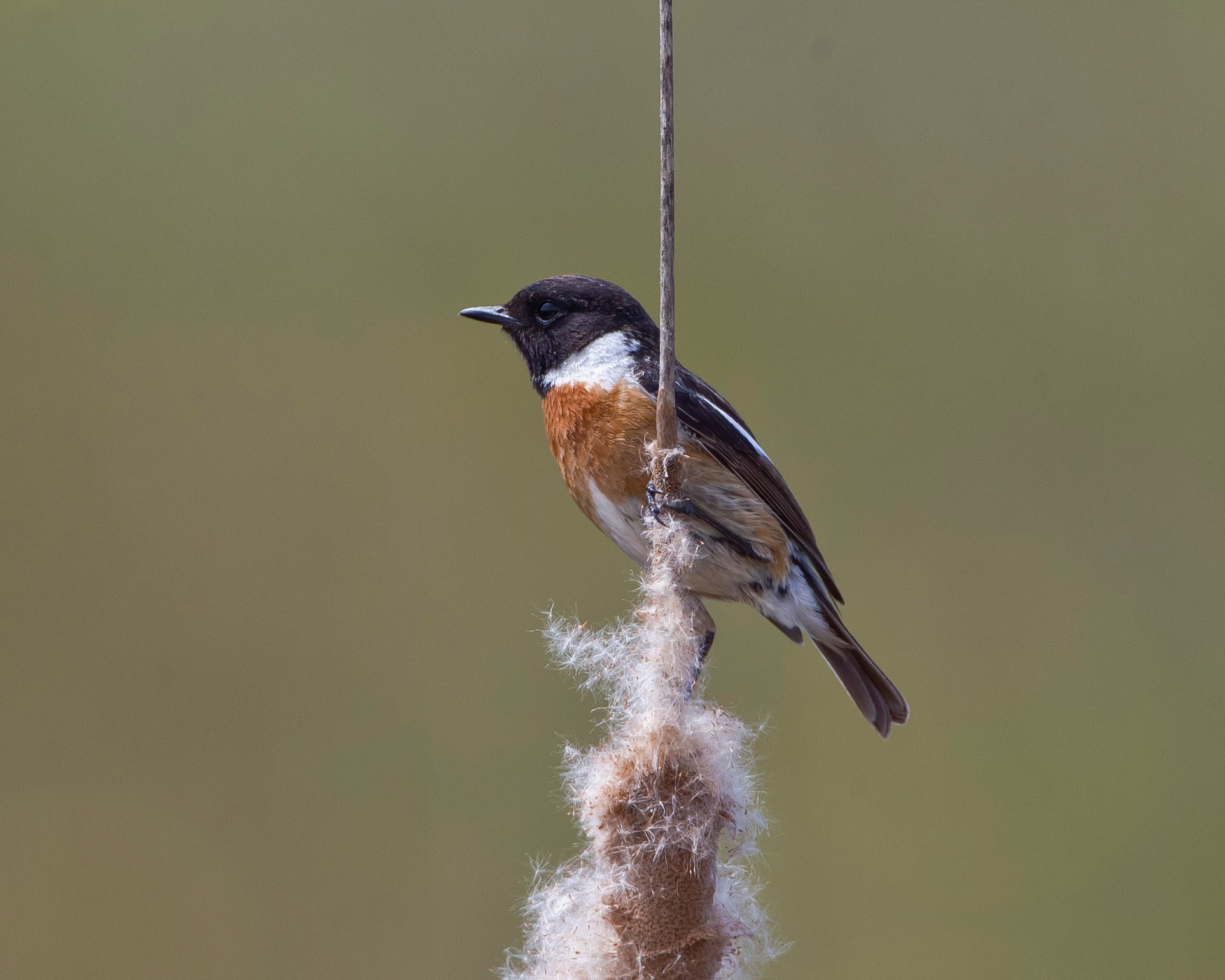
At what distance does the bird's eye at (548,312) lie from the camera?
192 centimetres

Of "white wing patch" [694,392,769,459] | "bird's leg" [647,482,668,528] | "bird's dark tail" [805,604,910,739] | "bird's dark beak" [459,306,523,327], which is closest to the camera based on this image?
"bird's leg" [647,482,668,528]

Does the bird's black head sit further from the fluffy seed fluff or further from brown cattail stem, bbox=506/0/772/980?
the fluffy seed fluff

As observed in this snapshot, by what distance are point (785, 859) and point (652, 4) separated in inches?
110

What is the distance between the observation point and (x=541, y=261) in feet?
10.0

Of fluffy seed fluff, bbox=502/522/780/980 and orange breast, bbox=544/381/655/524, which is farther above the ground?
orange breast, bbox=544/381/655/524

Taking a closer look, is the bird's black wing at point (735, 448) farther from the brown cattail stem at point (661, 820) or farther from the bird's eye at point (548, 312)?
the brown cattail stem at point (661, 820)

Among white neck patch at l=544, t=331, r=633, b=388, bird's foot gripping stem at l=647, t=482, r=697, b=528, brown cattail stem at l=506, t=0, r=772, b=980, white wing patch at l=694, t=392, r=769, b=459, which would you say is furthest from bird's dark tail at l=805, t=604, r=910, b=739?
brown cattail stem at l=506, t=0, r=772, b=980

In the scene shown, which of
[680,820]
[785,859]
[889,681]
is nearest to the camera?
[680,820]

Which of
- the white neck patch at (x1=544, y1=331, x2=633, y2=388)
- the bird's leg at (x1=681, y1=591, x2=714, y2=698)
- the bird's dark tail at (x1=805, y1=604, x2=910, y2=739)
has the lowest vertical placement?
the bird's dark tail at (x1=805, y1=604, x2=910, y2=739)

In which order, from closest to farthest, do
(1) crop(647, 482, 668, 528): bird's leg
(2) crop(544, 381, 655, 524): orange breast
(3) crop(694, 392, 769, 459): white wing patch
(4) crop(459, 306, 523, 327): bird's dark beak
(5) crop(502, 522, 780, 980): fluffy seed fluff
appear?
(5) crop(502, 522, 780, 980): fluffy seed fluff → (1) crop(647, 482, 668, 528): bird's leg → (2) crop(544, 381, 655, 524): orange breast → (3) crop(694, 392, 769, 459): white wing patch → (4) crop(459, 306, 523, 327): bird's dark beak

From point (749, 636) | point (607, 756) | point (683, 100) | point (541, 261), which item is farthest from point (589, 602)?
point (683, 100)

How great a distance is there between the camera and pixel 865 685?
2.09 m

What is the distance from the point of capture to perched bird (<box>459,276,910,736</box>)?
175cm

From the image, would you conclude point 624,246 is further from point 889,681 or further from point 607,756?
point 607,756
